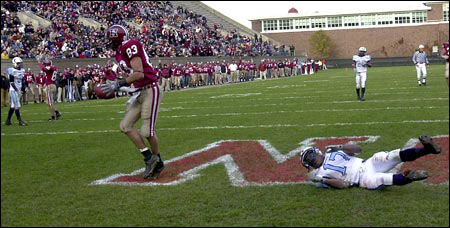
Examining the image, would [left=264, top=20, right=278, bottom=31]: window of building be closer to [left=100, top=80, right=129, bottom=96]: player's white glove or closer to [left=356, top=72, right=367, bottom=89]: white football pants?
[left=356, top=72, right=367, bottom=89]: white football pants

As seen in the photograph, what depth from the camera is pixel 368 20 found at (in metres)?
75.9

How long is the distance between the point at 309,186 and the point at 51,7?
30.7m

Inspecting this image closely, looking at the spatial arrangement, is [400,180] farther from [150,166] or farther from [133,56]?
[133,56]

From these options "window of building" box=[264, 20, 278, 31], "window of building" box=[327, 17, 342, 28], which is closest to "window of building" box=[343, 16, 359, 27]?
"window of building" box=[327, 17, 342, 28]

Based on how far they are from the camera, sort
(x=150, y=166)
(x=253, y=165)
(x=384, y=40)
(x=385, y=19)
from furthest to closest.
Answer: (x=385, y=19)
(x=384, y=40)
(x=253, y=165)
(x=150, y=166)

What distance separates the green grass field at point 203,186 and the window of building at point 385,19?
63222mm

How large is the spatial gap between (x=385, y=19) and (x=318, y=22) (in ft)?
29.0

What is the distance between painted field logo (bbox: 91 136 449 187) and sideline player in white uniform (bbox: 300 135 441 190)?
402 mm

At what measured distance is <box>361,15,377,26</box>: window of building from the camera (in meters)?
75.3

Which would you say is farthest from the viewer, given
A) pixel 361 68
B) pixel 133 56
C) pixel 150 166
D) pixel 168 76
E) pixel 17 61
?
pixel 168 76

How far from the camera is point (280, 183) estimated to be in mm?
6406

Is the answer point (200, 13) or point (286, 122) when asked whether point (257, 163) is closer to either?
point (286, 122)

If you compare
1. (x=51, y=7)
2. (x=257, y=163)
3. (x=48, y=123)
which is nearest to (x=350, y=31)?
(x=51, y=7)

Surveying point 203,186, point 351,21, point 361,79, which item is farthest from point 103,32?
point 351,21
